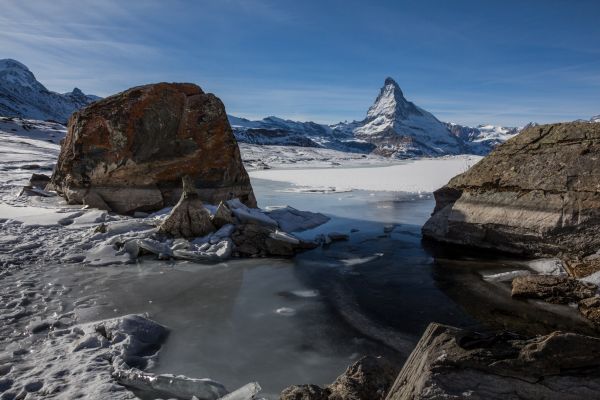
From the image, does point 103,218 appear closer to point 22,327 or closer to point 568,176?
point 22,327

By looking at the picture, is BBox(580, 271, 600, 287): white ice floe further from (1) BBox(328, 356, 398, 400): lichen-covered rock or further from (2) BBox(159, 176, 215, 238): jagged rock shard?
(2) BBox(159, 176, 215, 238): jagged rock shard

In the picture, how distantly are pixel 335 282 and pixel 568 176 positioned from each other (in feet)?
27.8

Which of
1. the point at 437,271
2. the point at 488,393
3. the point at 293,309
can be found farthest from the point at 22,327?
the point at 437,271

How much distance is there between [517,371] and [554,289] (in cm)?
744

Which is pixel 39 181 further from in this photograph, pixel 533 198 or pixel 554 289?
pixel 554 289

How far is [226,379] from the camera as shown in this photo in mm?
5781

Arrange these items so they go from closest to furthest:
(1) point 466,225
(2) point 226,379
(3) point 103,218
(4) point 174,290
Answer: (2) point 226,379 → (4) point 174,290 → (1) point 466,225 → (3) point 103,218

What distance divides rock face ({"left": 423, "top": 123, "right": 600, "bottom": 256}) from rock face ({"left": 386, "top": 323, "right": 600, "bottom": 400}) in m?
10.2

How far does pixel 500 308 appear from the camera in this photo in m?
8.71

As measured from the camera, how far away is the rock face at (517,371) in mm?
2949

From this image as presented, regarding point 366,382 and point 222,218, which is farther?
point 222,218

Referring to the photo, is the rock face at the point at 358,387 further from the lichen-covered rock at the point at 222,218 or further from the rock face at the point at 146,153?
the rock face at the point at 146,153

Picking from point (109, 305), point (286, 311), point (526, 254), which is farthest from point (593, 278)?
point (109, 305)

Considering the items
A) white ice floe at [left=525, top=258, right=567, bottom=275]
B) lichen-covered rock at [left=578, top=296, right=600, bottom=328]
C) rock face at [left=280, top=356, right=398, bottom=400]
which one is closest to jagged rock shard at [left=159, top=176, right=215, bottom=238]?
rock face at [left=280, top=356, right=398, bottom=400]
